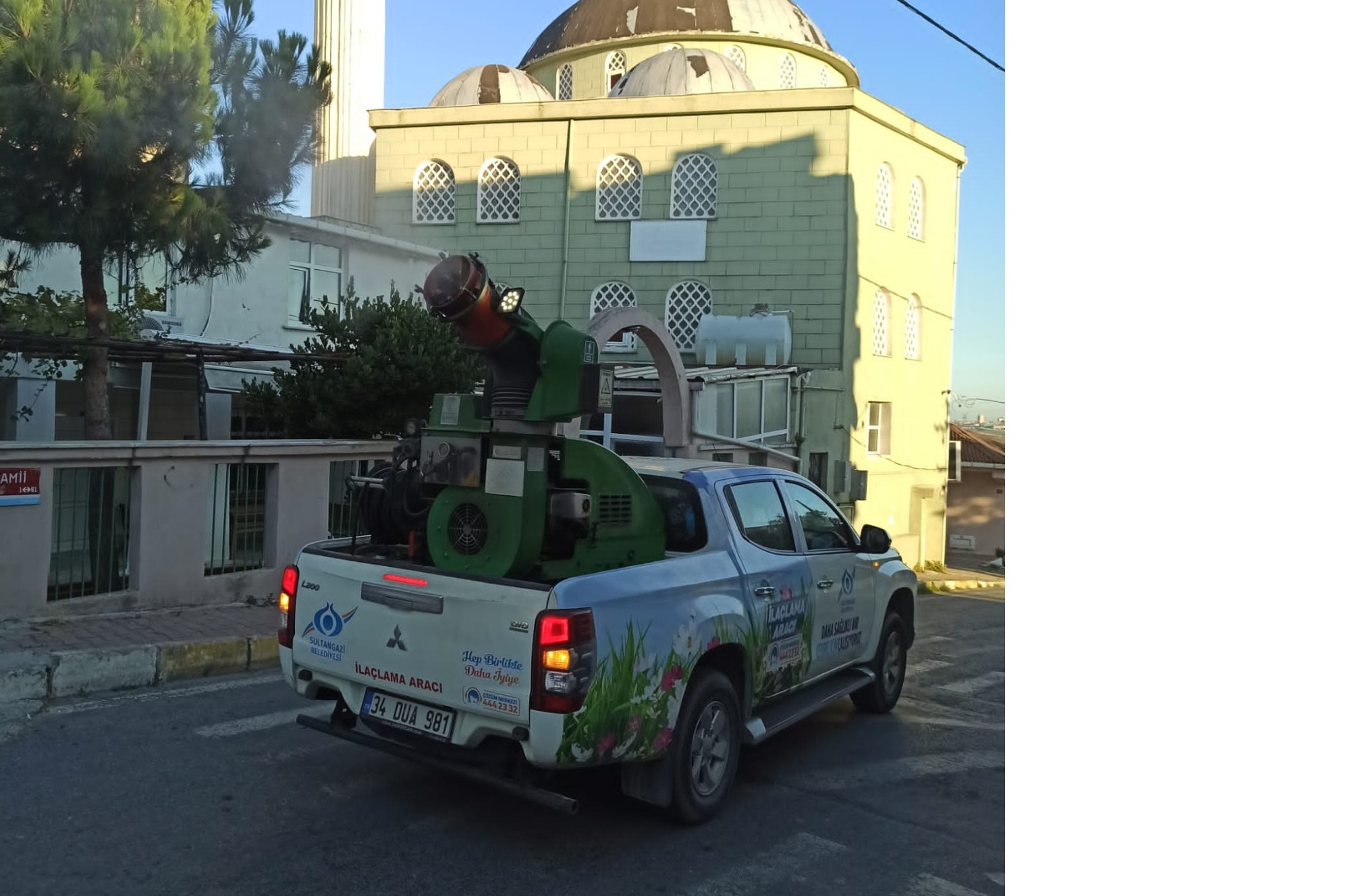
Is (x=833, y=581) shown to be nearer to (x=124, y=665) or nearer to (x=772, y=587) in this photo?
(x=772, y=587)

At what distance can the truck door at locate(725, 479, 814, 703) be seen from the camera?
552 cm

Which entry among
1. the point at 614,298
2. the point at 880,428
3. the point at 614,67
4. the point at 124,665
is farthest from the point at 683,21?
the point at 124,665

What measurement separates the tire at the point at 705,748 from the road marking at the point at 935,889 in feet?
3.37

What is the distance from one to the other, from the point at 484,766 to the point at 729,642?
1.32m

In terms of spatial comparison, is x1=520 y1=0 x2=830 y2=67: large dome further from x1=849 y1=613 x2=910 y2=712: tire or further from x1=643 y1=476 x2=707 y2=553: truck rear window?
x1=643 y1=476 x2=707 y2=553: truck rear window

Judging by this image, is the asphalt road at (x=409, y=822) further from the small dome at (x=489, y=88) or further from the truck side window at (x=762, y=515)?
the small dome at (x=489, y=88)

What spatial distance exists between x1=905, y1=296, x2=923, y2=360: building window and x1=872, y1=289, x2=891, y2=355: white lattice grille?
813 mm

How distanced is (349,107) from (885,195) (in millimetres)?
14497

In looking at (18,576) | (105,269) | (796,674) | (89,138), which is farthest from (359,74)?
(796,674)

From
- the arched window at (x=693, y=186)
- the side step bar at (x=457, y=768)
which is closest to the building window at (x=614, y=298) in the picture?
the arched window at (x=693, y=186)

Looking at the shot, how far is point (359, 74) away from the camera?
2819 centimetres
